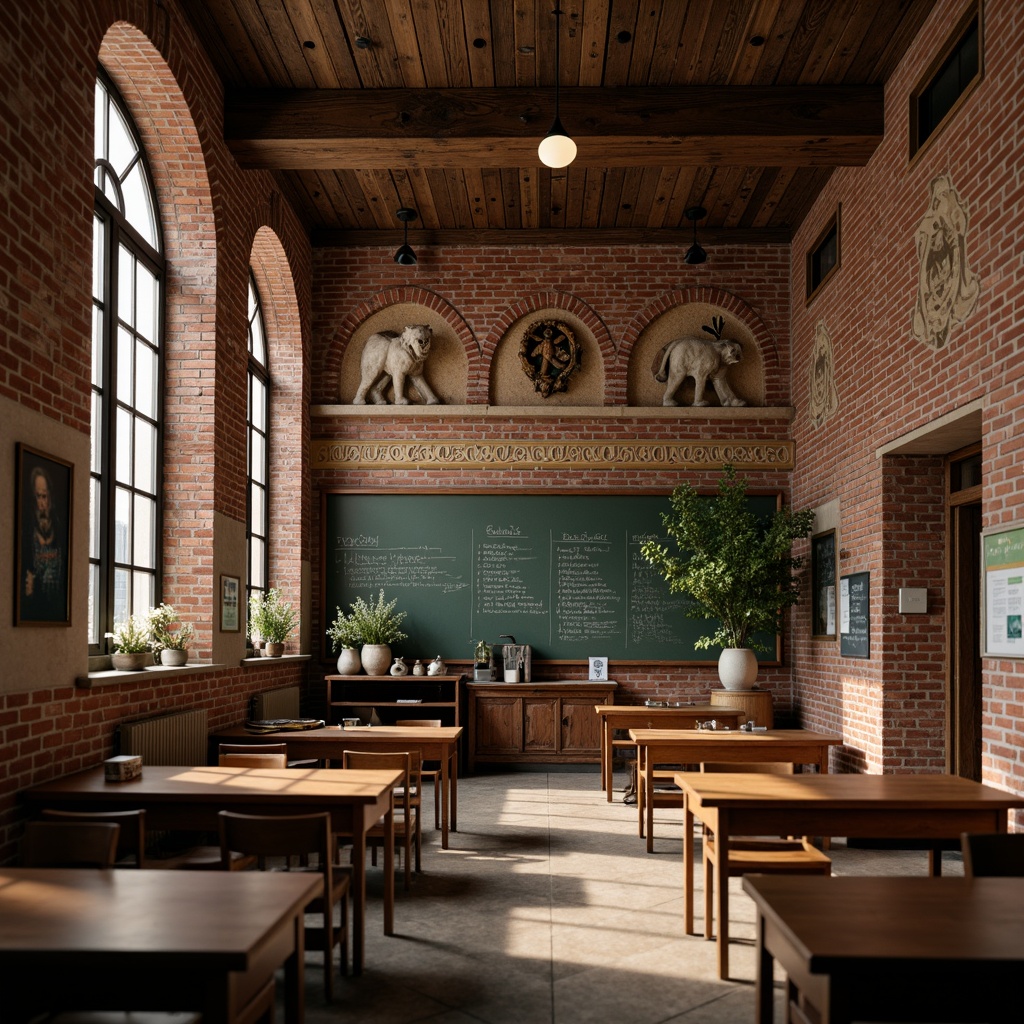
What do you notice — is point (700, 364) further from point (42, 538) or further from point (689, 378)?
point (42, 538)

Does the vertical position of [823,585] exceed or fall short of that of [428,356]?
it falls short

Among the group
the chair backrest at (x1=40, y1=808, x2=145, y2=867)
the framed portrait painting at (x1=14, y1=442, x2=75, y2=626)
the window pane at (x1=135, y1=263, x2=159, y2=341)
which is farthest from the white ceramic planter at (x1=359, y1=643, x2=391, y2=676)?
the chair backrest at (x1=40, y1=808, x2=145, y2=867)

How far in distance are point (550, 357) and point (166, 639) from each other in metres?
5.22

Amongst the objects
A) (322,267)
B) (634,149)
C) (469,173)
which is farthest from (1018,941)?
(322,267)

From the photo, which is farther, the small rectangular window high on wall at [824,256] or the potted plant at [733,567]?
the potted plant at [733,567]

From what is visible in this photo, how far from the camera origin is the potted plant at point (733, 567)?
29.3 ft

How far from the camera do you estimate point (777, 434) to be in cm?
1021

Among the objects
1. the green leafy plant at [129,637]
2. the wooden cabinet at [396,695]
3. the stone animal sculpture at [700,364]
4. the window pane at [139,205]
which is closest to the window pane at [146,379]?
the window pane at [139,205]

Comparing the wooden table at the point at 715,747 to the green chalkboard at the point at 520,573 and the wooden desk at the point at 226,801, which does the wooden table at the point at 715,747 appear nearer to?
the wooden desk at the point at 226,801

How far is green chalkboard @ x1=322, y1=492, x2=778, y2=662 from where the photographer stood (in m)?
10.1

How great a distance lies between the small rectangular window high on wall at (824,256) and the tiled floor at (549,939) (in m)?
4.76

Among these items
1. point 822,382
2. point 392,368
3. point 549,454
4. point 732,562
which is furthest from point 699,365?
point 392,368

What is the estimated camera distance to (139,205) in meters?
6.77

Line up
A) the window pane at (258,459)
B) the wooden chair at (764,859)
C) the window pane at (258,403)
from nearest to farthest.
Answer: the wooden chair at (764,859), the window pane at (258,459), the window pane at (258,403)
